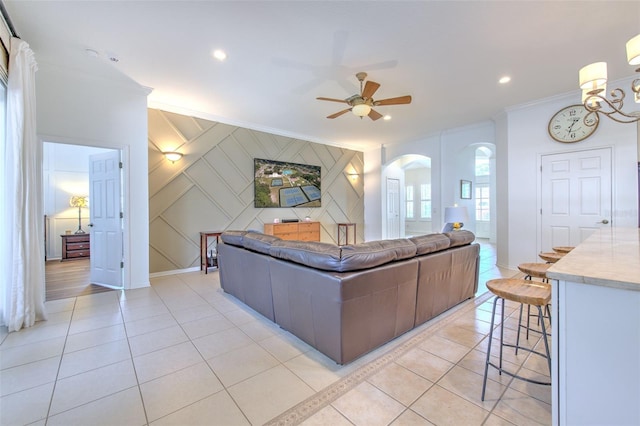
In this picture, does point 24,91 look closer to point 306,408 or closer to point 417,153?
point 306,408

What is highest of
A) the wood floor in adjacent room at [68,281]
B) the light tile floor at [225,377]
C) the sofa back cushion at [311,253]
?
the sofa back cushion at [311,253]

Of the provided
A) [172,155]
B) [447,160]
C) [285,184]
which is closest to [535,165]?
[447,160]

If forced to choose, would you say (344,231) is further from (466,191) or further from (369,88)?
(369,88)

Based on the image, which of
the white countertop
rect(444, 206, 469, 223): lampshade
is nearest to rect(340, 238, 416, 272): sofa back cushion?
the white countertop

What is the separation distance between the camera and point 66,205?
6297 mm

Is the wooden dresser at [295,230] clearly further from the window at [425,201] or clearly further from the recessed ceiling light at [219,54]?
the window at [425,201]

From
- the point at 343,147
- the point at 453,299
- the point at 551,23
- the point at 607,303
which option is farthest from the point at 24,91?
the point at 343,147

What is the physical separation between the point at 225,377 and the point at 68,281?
4.09 meters

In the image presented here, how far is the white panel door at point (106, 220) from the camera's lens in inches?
151

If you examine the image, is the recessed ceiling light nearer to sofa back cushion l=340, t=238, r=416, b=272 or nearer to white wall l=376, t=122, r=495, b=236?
sofa back cushion l=340, t=238, r=416, b=272

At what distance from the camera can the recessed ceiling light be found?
2947 mm

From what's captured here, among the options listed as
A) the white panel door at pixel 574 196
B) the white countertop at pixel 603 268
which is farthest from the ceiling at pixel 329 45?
the white countertop at pixel 603 268

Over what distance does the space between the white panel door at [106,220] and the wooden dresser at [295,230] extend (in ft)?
8.32

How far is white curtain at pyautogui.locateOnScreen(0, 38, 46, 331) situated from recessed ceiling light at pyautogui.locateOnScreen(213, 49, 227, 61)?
177cm
